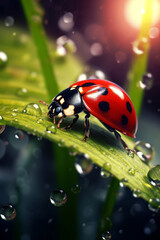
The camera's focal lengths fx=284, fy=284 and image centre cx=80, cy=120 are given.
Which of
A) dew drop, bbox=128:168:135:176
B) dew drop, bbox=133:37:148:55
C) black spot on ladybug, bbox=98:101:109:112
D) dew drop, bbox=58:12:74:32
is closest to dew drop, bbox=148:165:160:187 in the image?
dew drop, bbox=128:168:135:176

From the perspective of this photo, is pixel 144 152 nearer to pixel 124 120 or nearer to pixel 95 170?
pixel 124 120

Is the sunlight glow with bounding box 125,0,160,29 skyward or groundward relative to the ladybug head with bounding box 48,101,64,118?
skyward

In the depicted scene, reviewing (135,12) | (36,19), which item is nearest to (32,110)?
(36,19)

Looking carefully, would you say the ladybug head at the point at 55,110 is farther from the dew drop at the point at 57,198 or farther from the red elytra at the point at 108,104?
the dew drop at the point at 57,198

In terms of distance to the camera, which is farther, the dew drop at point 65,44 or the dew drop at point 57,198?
the dew drop at point 65,44

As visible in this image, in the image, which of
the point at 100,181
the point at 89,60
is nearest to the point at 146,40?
the point at 89,60

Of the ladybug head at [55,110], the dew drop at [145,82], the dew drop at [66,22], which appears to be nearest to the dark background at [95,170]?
the dew drop at [66,22]

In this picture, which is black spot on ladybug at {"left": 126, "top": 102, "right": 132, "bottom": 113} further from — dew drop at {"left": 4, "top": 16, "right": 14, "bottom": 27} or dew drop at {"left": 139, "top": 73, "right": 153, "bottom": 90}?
dew drop at {"left": 4, "top": 16, "right": 14, "bottom": 27}

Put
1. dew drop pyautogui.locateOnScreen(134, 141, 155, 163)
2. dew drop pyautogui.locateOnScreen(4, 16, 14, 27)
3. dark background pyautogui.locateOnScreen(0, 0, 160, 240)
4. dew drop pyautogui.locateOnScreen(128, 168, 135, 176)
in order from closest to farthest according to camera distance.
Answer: dew drop pyautogui.locateOnScreen(128, 168, 135, 176) → dew drop pyautogui.locateOnScreen(134, 141, 155, 163) → dark background pyautogui.locateOnScreen(0, 0, 160, 240) → dew drop pyautogui.locateOnScreen(4, 16, 14, 27)

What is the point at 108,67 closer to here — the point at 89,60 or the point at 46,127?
the point at 89,60
